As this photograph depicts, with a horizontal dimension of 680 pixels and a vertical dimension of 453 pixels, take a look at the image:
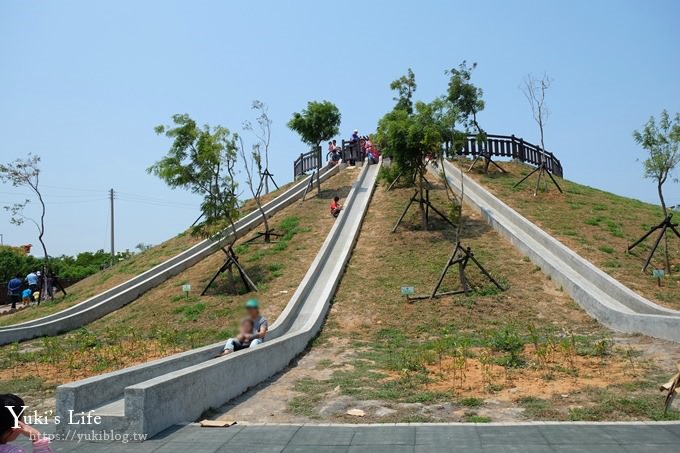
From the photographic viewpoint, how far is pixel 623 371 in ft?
29.1

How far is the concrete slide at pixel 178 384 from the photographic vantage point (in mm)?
6156

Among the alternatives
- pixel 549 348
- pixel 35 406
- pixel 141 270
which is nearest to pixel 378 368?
pixel 549 348

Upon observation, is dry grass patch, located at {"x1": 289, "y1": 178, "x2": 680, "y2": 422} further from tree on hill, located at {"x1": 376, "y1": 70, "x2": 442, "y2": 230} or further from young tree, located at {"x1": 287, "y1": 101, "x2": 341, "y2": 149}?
young tree, located at {"x1": 287, "y1": 101, "x2": 341, "y2": 149}

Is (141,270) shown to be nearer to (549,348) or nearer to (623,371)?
(549,348)

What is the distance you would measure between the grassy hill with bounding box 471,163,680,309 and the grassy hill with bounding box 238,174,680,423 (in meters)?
1.93

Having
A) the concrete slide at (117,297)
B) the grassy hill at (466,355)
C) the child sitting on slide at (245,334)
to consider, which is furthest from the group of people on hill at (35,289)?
the child sitting on slide at (245,334)

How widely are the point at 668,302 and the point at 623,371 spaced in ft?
19.4

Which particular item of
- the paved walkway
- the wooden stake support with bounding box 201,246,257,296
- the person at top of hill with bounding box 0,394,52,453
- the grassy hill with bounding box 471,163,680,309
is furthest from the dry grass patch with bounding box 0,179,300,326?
the person at top of hill with bounding box 0,394,52,453

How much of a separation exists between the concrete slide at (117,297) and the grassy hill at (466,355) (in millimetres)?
6536

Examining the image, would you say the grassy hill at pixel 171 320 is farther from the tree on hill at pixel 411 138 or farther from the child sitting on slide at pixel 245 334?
the tree on hill at pixel 411 138

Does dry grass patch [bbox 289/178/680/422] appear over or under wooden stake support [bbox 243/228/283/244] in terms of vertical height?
under

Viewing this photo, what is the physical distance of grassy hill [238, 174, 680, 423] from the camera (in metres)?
7.30

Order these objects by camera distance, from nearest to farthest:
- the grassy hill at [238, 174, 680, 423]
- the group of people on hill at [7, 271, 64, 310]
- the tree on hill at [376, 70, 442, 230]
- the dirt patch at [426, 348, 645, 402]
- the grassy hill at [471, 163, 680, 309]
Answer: the grassy hill at [238, 174, 680, 423] → the dirt patch at [426, 348, 645, 402] → the grassy hill at [471, 163, 680, 309] → the tree on hill at [376, 70, 442, 230] → the group of people on hill at [7, 271, 64, 310]

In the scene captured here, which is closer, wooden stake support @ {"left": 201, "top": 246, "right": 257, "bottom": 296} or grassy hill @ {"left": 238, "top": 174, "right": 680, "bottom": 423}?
grassy hill @ {"left": 238, "top": 174, "right": 680, "bottom": 423}
